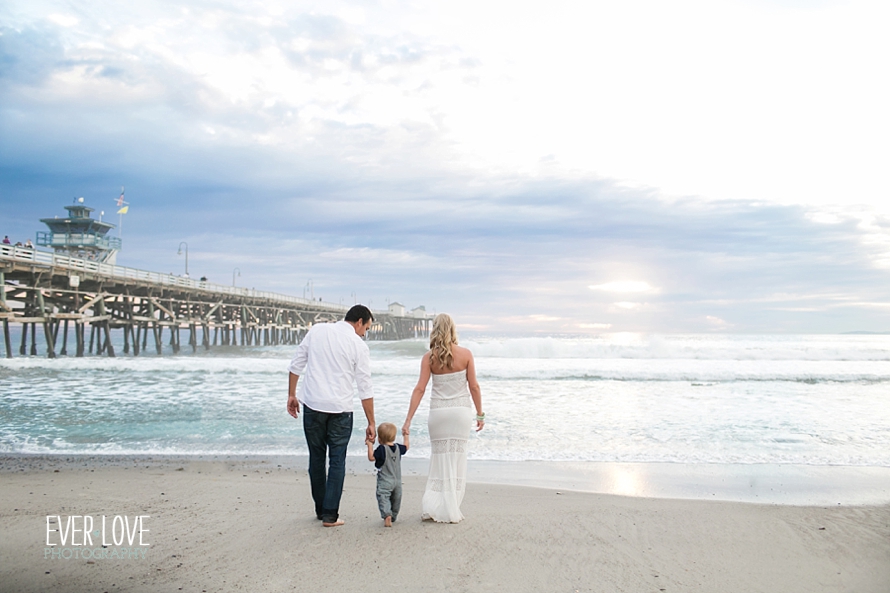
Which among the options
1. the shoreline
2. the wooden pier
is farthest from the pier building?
the shoreline

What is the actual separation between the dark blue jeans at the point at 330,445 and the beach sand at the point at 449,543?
21 centimetres

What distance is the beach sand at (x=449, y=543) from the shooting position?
3436mm

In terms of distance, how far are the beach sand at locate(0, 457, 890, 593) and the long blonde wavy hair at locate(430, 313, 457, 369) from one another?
1314 millimetres

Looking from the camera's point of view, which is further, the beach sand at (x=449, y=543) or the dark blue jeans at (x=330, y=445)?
the dark blue jeans at (x=330, y=445)

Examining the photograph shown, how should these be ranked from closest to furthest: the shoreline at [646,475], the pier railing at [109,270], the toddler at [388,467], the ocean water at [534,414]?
the toddler at [388,467]
the shoreline at [646,475]
the ocean water at [534,414]
the pier railing at [109,270]

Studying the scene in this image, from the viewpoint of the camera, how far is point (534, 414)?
1109cm

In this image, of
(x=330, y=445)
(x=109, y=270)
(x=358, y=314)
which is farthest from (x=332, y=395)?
(x=109, y=270)

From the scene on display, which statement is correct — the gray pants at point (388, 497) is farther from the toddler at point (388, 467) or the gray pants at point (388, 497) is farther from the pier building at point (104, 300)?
the pier building at point (104, 300)

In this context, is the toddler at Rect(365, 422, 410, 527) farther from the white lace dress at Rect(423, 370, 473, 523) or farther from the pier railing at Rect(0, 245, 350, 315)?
the pier railing at Rect(0, 245, 350, 315)

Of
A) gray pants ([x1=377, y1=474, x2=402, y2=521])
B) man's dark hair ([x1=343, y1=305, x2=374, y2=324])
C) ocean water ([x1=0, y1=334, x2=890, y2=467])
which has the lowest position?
ocean water ([x1=0, y1=334, x2=890, y2=467])

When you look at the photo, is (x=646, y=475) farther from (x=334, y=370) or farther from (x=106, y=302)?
(x=106, y=302)

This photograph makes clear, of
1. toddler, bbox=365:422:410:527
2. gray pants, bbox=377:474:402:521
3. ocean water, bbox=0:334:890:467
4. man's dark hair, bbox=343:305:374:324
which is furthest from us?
ocean water, bbox=0:334:890:467

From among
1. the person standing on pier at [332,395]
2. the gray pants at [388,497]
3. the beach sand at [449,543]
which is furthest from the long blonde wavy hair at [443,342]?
the beach sand at [449,543]

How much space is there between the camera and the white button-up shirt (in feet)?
14.2
